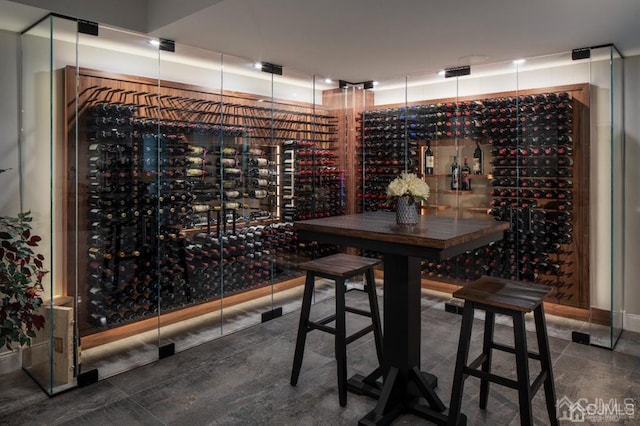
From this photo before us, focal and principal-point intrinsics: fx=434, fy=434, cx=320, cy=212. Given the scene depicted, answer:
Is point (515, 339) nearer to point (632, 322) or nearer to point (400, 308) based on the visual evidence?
point (400, 308)

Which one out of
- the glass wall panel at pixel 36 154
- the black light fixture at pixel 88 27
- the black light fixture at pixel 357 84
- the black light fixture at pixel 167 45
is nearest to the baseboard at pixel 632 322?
the black light fixture at pixel 357 84

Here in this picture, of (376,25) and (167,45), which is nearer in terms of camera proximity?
(376,25)

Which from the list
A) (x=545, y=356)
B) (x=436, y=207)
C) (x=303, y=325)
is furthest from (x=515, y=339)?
(x=436, y=207)

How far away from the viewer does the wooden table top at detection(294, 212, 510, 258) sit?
2082 mm

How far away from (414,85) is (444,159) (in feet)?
3.31

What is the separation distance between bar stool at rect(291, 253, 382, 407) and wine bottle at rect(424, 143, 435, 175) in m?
2.27

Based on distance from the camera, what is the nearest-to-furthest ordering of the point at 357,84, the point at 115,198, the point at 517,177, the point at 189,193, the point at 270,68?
the point at 115,198, the point at 189,193, the point at 517,177, the point at 270,68, the point at 357,84

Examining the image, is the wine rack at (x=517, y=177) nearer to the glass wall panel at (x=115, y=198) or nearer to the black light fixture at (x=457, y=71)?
the black light fixture at (x=457, y=71)

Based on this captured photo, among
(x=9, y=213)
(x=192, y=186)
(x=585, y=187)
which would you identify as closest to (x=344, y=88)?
(x=192, y=186)

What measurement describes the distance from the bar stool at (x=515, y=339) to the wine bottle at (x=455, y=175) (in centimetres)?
240

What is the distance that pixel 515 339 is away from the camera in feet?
7.20

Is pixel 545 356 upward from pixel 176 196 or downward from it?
downward

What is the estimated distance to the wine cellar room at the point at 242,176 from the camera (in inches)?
126

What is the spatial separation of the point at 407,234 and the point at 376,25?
1.82m
